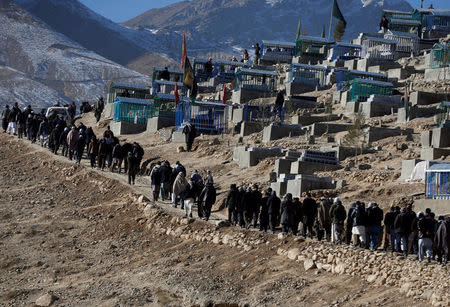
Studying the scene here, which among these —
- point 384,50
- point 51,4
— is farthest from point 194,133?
point 51,4

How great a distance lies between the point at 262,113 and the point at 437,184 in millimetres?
16159

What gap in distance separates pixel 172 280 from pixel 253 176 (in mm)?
8696

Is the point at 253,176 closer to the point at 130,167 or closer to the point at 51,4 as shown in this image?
the point at 130,167

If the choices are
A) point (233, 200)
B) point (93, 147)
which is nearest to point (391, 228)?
point (233, 200)

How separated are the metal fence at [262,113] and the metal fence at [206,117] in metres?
0.78

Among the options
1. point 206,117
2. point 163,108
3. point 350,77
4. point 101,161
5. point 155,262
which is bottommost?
point 155,262

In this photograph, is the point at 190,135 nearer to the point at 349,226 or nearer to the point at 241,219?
the point at 241,219

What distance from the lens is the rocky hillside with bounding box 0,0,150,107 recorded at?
309ft

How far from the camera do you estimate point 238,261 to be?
20.5 meters

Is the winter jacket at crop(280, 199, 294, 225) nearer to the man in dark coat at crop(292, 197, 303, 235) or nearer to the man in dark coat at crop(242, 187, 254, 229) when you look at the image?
the man in dark coat at crop(292, 197, 303, 235)

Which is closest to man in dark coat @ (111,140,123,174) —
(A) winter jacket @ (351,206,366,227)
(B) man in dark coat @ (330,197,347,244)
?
(B) man in dark coat @ (330,197,347,244)

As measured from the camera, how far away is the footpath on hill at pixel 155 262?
17516 mm

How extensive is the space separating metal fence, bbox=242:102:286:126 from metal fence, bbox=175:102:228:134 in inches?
30.6

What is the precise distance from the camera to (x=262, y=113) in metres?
37.4
